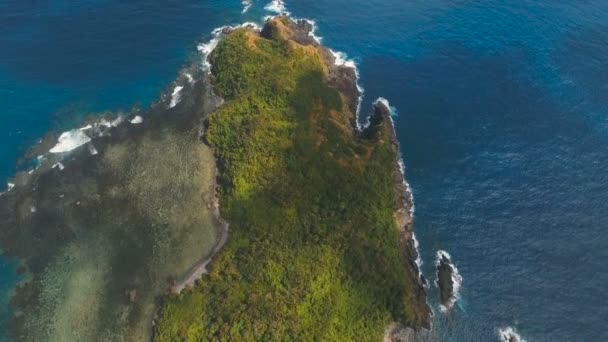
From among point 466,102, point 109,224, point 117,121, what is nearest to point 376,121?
point 466,102

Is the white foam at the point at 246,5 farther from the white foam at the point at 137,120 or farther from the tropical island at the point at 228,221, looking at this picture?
the white foam at the point at 137,120

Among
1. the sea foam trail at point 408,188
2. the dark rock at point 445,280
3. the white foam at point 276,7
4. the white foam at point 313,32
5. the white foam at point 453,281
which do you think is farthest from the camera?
the white foam at point 276,7

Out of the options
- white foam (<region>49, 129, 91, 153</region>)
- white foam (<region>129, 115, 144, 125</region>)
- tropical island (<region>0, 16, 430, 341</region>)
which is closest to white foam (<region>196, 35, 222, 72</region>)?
tropical island (<region>0, 16, 430, 341</region>)

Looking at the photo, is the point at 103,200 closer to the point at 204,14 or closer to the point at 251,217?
the point at 251,217

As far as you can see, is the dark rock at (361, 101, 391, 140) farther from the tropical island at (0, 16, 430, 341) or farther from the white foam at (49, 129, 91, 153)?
the white foam at (49, 129, 91, 153)

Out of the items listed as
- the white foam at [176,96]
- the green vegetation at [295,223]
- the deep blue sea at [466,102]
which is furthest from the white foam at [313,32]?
the white foam at [176,96]
